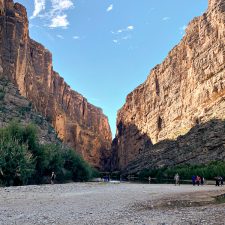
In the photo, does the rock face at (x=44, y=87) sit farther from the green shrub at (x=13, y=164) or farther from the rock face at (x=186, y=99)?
the green shrub at (x=13, y=164)

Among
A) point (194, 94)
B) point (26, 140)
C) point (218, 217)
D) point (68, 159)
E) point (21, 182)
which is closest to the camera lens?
point (218, 217)

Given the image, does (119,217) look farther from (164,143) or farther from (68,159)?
(164,143)

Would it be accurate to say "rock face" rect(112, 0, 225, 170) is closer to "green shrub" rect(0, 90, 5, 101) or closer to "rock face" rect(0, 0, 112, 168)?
"rock face" rect(0, 0, 112, 168)

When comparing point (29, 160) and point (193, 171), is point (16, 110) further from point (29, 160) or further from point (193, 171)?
point (193, 171)

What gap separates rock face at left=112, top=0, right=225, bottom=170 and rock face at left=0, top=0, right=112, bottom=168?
2310cm

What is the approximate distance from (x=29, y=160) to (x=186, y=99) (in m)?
52.7

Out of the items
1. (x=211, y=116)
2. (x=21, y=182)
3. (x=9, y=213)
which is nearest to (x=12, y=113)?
(x=21, y=182)

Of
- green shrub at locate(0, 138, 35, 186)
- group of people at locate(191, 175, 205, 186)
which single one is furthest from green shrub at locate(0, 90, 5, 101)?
group of people at locate(191, 175, 205, 186)

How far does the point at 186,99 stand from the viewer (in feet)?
238

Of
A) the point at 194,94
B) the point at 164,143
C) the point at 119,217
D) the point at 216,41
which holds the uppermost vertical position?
the point at 216,41

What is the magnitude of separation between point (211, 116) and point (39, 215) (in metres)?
48.4

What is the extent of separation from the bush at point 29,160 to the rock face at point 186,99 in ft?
64.6

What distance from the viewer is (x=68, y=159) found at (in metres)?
42.4

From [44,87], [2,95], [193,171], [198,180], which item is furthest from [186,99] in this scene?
[44,87]
